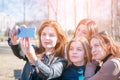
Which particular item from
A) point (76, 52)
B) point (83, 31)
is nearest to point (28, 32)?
point (76, 52)

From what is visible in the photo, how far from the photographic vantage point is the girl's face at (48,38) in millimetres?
2584

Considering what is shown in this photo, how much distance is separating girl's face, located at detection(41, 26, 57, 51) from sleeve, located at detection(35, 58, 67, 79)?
15 cm

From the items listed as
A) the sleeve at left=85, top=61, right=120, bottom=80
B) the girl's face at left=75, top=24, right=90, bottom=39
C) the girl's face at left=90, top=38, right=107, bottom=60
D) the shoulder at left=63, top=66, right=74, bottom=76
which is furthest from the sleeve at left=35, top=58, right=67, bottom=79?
the girl's face at left=75, top=24, right=90, bottom=39

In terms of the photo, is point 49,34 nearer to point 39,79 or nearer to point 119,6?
point 39,79

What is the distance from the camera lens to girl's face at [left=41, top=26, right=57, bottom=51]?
2.58m

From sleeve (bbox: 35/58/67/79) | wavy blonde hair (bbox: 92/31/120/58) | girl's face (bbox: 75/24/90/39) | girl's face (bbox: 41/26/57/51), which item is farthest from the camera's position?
girl's face (bbox: 75/24/90/39)

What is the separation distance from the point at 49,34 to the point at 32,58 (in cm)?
33

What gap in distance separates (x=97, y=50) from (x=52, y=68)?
38 centimetres

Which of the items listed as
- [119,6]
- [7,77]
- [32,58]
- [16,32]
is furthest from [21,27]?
[119,6]

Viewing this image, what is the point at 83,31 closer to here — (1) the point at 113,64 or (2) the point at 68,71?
(2) the point at 68,71

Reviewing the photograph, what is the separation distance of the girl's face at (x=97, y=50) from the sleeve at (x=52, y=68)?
0.26 metres

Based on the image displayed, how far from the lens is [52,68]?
8.00ft

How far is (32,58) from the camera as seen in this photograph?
7.64 feet

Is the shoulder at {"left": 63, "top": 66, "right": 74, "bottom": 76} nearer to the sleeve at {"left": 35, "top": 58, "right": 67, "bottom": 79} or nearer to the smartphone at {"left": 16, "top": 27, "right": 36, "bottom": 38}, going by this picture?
the sleeve at {"left": 35, "top": 58, "right": 67, "bottom": 79}
